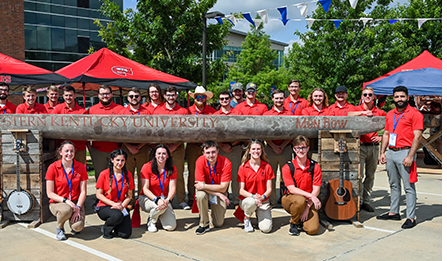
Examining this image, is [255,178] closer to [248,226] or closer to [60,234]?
[248,226]

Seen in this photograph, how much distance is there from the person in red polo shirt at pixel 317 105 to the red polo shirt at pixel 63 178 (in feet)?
10.6

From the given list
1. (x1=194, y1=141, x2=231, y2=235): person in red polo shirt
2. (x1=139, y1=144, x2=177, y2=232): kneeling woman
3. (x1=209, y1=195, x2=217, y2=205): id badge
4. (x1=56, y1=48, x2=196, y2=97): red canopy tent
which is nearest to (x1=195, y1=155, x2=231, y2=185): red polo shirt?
(x1=194, y1=141, x2=231, y2=235): person in red polo shirt

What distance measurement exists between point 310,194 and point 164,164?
71.7 inches

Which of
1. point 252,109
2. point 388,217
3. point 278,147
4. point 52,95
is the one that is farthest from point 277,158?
point 52,95

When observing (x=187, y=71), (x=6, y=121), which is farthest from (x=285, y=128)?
(x=187, y=71)

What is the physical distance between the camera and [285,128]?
5.18 meters

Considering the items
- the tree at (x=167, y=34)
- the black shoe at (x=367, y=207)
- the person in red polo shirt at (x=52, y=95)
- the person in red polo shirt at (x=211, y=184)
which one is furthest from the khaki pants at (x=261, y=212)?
the tree at (x=167, y=34)

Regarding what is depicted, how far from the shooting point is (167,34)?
11914 mm

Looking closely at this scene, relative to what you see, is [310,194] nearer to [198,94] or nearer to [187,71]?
[198,94]

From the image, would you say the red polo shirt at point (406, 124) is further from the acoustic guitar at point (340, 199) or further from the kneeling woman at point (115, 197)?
the kneeling woman at point (115, 197)

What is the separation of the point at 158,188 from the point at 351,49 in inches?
527

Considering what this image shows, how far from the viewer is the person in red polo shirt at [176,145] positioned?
19.1 ft

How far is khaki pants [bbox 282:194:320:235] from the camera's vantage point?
184 inches

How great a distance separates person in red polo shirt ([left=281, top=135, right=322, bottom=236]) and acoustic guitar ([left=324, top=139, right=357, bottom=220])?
0.39 meters
